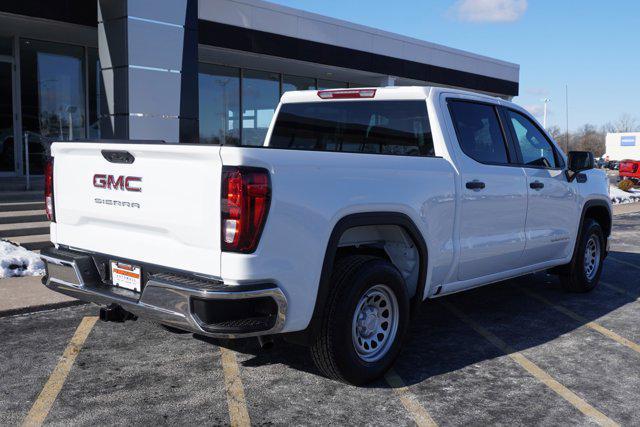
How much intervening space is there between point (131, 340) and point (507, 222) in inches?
129

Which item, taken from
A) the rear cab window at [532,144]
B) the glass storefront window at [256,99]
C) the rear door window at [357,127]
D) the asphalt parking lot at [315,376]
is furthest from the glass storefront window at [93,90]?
the rear cab window at [532,144]

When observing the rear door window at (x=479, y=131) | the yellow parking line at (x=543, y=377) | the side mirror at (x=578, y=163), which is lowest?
the yellow parking line at (x=543, y=377)

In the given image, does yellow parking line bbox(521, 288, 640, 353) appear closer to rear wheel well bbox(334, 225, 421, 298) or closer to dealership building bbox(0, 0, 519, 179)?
rear wheel well bbox(334, 225, 421, 298)

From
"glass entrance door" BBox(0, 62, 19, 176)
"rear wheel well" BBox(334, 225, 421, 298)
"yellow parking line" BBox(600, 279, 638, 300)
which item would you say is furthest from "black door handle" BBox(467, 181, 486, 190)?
"glass entrance door" BBox(0, 62, 19, 176)

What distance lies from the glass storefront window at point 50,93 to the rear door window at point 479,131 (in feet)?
34.4

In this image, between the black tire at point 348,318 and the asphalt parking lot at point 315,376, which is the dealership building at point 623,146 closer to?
the asphalt parking lot at point 315,376

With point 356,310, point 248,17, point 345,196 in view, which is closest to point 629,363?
point 356,310

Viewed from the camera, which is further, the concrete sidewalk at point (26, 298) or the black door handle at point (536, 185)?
the concrete sidewalk at point (26, 298)

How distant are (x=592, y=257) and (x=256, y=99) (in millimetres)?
12496

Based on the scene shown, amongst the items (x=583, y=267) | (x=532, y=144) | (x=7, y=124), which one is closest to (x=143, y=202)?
(x=532, y=144)

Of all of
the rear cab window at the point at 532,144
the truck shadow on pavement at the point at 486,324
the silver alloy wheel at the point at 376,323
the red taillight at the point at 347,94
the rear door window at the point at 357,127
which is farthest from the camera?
the rear cab window at the point at 532,144

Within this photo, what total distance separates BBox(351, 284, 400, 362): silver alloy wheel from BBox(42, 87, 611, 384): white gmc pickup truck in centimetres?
1

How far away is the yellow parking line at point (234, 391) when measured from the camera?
3.58m

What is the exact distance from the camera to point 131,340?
502 cm
